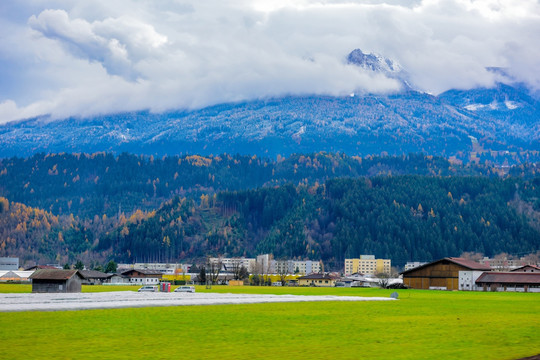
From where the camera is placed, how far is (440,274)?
147m

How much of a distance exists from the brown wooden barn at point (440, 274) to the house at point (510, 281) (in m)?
4.78

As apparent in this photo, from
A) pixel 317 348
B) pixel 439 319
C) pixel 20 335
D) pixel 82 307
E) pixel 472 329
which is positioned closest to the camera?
pixel 317 348

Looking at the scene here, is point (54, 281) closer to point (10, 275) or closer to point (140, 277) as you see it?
point (10, 275)

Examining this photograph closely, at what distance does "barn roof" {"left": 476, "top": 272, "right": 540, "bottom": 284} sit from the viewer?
131 metres

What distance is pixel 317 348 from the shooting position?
3409 cm

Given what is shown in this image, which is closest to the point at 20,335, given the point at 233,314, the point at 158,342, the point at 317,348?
the point at 158,342

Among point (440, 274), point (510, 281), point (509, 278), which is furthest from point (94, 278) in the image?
point (510, 281)

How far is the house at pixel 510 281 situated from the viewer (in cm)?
12988

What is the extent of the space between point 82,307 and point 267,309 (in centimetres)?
1432

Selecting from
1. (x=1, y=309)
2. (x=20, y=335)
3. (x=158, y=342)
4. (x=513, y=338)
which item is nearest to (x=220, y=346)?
(x=158, y=342)

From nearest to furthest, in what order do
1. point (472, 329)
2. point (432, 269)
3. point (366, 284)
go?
1. point (472, 329)
2. point (432, 269)
3. point (366, 284)

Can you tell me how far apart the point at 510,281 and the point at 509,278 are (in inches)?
34.0

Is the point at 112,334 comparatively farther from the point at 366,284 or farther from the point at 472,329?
the point at 366,284

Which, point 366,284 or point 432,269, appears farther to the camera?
point 366,284
